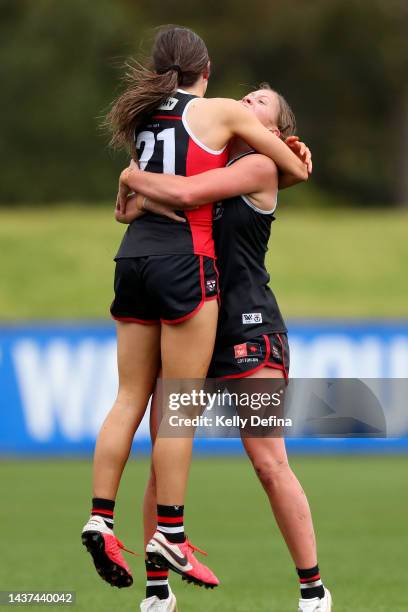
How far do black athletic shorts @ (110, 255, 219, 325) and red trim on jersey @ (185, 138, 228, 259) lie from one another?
52 millimetres

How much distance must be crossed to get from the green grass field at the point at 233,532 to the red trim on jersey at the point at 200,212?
167 cm

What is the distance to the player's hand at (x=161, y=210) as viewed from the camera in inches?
219

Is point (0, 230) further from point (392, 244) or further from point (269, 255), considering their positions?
point (392, 244)

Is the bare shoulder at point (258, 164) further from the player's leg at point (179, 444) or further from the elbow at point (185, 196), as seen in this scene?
the player's leg at point (179, 444)

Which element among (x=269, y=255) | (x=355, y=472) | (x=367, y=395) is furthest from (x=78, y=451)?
(x=269, y=255)

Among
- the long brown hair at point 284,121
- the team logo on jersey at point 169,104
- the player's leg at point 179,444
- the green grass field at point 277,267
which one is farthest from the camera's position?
the green grass field at point 277,267

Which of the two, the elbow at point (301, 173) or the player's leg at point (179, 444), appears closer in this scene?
the player's leg at point (179, 444)

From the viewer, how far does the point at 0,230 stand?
20.0m

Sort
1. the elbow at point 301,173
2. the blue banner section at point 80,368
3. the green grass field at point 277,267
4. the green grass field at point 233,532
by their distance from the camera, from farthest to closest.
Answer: the green grass field at point 277,267 < the blue banner section at point 80,368 < the green grass field at point 233,532 < the elbow at point 301,173

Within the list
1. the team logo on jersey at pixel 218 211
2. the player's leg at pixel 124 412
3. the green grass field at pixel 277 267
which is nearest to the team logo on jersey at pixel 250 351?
the player's leg at pixel 124 412

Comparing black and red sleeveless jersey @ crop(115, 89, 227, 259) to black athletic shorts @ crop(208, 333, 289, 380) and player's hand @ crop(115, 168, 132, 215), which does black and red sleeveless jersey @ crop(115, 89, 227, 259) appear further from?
black athletic shorts @ crop(208, 333, 289, 380)

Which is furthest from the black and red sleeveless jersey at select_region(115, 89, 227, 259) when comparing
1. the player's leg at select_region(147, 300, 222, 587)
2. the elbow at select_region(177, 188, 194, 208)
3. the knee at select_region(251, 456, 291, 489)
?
the knee at select_region(251, 456, 291, 489)

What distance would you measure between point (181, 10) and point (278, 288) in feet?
71.6

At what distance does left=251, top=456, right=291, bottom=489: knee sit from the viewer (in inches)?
219
